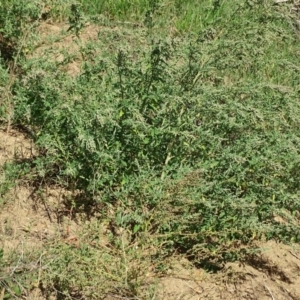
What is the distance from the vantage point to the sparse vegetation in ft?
11.6

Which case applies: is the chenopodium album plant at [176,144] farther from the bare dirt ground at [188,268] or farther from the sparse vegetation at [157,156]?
the bare dirt ground at [188,268]

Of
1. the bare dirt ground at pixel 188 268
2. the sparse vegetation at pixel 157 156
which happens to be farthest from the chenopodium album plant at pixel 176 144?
→ the bare dirt ground at pixel 188 268

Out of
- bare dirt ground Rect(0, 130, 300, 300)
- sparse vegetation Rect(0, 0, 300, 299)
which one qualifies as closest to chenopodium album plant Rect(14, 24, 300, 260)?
sparse vegetation Rect(0, 0, 300, 299)

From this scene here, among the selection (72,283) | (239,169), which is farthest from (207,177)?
(72,283)

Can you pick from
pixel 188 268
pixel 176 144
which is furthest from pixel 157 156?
pixel 188 268

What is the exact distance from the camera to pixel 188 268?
3748 millimetres

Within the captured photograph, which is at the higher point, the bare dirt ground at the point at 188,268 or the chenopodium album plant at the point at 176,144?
the chenopodium album plant at the point at 176,144

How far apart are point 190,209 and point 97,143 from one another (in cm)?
68

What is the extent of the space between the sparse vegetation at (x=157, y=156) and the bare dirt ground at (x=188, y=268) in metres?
0.08

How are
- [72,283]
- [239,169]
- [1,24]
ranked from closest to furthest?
1. [72,283]
2. [239,169]
3. [1,24]

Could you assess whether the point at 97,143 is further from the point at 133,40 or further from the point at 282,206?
the point at 282,206

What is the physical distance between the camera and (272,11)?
13.4 feet

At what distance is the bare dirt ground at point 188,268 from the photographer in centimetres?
363

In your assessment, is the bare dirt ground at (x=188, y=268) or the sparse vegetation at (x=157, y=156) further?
the bare dirt ground at (x=188, y=268)
